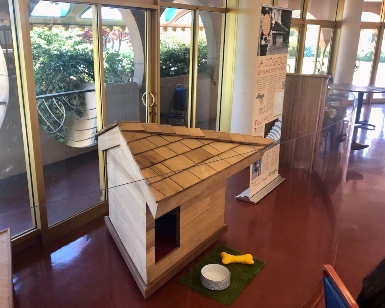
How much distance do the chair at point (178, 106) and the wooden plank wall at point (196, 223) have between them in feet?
5.64

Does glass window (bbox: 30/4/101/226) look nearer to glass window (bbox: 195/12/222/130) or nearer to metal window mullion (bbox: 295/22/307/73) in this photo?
glass window (bbox: 195/12/222/130)

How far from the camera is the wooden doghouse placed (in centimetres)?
210

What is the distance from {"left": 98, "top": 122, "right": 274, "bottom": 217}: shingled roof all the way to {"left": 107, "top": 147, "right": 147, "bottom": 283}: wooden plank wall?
0.17 meters

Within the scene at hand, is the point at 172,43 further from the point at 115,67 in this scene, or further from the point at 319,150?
the point at 319,150

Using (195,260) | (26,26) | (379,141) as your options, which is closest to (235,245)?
(195,260)

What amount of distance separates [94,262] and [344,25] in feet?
24.8

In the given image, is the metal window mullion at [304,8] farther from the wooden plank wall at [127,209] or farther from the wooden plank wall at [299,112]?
the wooden plank wall at [127,209]

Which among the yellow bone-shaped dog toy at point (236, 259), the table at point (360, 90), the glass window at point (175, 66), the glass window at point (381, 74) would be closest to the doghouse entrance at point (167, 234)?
the yellow bone-shaped dog toy at point (236, 259)

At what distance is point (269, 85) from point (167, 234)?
1985 millimetres

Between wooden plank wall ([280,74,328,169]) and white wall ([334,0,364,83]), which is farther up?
white wall ([334,0,364,83])

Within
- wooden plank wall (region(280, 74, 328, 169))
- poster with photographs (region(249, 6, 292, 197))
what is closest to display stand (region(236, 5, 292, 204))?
poster with photographs (region(249, 6, 292, 197))

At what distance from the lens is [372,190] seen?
438 cm

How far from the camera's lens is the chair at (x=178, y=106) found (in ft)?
14.9

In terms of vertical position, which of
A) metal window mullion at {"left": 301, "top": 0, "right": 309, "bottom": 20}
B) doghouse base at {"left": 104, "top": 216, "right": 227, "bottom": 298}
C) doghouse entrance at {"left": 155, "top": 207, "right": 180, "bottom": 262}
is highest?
metal window mullion at {"left": 301, "top": 0, "right": 309, "bottom": 20}
